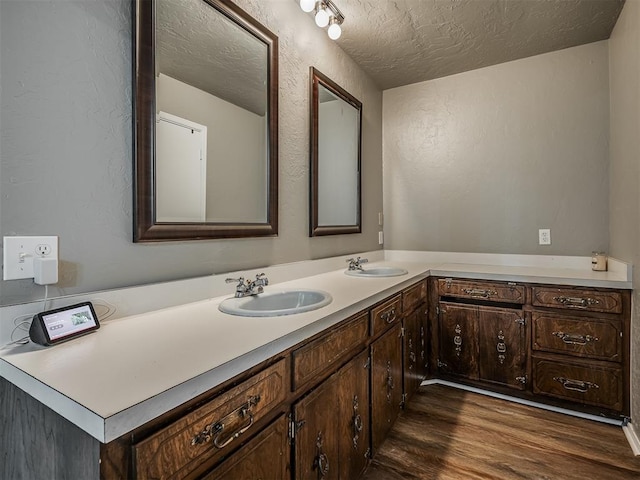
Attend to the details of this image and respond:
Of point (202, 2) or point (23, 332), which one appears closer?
point (23, 332)

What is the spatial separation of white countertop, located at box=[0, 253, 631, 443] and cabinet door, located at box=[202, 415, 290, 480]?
0.65ft

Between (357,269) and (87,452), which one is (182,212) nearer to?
(87,452)

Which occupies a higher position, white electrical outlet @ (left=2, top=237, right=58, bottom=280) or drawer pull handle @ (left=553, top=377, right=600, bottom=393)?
white electrical outlet @ (left=2, top=237, right=58, bottom=280)

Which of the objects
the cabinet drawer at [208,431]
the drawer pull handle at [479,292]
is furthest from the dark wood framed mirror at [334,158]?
the cabinet drawer at [208,431]

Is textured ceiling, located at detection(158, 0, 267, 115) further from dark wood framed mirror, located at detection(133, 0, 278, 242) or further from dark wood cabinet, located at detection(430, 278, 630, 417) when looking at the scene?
dark wood cabinet, located at detection(430, 278, 630, 417)

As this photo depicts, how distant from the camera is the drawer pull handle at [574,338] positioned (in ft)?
6.12

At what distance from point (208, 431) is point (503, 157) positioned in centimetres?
261

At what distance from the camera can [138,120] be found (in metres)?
1.09

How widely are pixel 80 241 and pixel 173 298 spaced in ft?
1.12

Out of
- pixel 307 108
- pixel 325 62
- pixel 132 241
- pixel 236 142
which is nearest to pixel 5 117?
pixel 132 241

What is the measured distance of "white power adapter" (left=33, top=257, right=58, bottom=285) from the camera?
2.84ft

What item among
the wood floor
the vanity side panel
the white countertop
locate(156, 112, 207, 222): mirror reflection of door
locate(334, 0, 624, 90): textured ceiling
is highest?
locate(334, 0, 624, 90): textured ceiling

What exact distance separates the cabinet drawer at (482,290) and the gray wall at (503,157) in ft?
1.73

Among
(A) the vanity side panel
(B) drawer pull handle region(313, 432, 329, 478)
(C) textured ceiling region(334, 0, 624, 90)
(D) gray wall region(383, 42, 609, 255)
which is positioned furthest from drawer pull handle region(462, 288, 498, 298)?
(A) the vanity side panel
